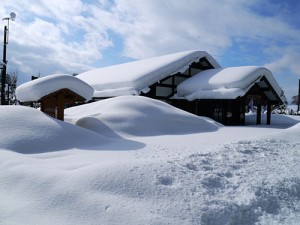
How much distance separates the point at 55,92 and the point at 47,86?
36 centimetres

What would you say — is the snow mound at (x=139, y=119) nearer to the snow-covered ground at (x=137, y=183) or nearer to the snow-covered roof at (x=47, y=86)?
the snow-covered roof at (x=47, y=86)

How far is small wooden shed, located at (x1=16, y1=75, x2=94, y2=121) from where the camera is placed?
789 cm

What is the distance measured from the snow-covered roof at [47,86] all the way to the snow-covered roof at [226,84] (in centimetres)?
812

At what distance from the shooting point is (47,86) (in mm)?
7875

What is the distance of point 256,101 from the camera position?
55.2ft

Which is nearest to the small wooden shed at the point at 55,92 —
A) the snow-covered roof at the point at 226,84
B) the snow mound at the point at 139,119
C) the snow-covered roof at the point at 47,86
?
the snow-covered roof at the point at 47,86

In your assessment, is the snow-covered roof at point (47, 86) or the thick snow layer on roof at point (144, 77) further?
the thick snow layer on roof at point (144, 77)

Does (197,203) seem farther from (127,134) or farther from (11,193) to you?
(127,134)

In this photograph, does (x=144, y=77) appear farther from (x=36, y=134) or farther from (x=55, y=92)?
(x=36, y=134)

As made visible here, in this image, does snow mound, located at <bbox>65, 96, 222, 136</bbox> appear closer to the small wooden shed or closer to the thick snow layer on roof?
the small wooden shed

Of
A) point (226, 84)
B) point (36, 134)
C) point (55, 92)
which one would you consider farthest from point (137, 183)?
point (226, 84)

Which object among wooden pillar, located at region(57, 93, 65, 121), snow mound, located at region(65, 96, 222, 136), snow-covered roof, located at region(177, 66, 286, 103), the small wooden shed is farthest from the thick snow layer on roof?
wooden pillar, located at region(57, 93, 65, 121)

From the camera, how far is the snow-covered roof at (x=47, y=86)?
7.86 m

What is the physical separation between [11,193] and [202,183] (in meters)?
2.24
